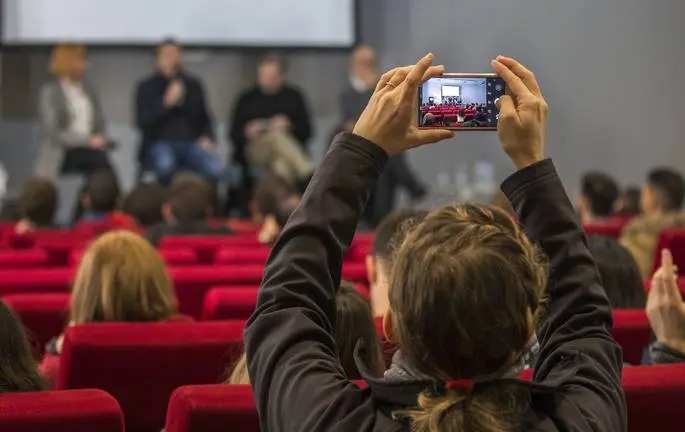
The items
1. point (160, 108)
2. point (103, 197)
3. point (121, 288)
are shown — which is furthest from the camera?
point (160, 108)

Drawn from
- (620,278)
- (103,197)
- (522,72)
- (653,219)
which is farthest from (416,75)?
(103,197)

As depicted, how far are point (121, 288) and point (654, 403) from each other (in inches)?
61.1

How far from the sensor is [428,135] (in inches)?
59.1

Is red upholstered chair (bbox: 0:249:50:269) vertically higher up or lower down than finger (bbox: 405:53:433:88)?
lower down

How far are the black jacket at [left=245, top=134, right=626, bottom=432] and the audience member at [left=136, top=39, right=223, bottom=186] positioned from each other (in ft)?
27.8

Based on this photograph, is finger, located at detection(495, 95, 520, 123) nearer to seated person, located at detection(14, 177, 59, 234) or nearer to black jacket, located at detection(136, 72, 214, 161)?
seated person, located at detection(14, 177, 59, 234)

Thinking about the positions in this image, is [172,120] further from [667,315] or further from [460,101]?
[460,101]

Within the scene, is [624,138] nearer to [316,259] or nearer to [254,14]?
[254,14]

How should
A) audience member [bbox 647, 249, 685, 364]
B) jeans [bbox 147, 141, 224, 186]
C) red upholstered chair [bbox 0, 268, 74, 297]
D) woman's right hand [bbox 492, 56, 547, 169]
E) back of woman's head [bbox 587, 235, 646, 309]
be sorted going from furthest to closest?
jeans [bbox 147, 141, 224, 186], red upholstered chair [bbox 0, 268, 74, 297], back of woman's head [bbox 587, 235, 646, 309], audience member [bbox 647, 249, 685, 364], woman's right hand [bbox 492, 56, 547, 169]

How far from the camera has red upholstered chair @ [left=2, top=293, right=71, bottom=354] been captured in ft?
10.6

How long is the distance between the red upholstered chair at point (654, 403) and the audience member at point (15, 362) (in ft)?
3.25

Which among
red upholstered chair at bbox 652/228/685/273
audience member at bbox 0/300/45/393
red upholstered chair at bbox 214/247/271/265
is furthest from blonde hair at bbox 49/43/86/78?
audience member at bbox 0/300/45/393

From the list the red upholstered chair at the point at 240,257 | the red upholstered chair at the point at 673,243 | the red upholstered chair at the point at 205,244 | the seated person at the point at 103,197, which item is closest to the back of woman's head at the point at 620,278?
the red upholstered chair at the point at 673,243

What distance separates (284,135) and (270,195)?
3.10 metres
